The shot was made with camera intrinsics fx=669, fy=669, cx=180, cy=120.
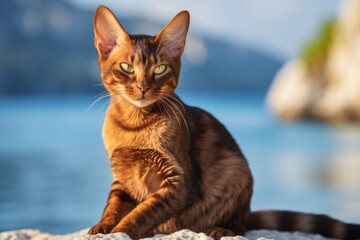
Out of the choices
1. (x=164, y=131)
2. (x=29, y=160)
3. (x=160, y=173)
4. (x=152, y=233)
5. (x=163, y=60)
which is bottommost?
(x=29, y=160)

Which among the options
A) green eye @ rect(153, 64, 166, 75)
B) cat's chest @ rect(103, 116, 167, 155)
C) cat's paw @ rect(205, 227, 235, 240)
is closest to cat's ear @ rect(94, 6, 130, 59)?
green eye @ rect(153, 64, 166, 75)

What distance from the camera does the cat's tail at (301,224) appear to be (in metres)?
5.34

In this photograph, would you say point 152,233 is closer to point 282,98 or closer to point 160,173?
point 160,173

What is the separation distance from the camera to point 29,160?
2202cm

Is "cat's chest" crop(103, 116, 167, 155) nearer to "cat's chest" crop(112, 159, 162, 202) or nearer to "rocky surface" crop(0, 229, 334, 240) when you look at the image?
"cat's chest" crop(112, 159, 162, 202)

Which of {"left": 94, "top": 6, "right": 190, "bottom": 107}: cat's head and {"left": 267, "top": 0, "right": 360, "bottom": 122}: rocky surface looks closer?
{"left": 94, "top": 6, "right": 190, "bottom": 107}: cat's head

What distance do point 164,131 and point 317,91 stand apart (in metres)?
33.2

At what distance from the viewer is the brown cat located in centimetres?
448

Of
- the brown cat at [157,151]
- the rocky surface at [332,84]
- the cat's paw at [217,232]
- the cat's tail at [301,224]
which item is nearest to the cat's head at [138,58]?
the brown cat at [157,151]

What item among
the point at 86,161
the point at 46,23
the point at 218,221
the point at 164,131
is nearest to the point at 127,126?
the point at 164,131

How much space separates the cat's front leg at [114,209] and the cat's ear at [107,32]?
3.18 feet

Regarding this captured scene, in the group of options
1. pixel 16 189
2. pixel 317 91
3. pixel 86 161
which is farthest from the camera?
pixel 317 91

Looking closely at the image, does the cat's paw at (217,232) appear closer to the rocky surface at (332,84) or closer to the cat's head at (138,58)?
the cat's head at (138,58)

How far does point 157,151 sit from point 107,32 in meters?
0.90
